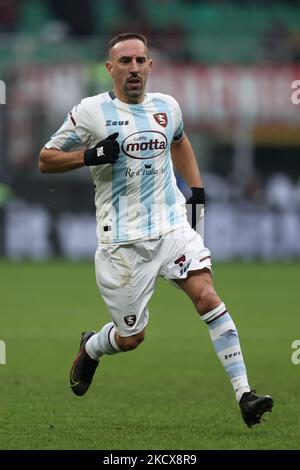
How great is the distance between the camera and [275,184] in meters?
25.1

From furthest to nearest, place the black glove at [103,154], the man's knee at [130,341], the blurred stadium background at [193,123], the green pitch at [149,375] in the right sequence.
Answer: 1. the blurred stadium background at [193,123]
2. the man's knee at [130,341]
3. the black glove at [103,154]
4. the green pitch at [149,375]

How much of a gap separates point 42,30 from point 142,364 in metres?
20.3

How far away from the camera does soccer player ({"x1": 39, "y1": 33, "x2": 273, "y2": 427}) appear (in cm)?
720

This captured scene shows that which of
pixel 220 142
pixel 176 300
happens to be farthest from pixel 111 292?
pixel 220 142

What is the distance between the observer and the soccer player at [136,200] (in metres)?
7.20

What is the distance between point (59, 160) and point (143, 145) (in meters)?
0.54

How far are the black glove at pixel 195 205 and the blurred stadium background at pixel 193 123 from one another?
14.9 m

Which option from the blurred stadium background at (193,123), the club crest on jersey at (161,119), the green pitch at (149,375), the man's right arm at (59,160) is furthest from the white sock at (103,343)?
the blurred stadium background at (193,123)

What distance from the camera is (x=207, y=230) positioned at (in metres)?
23.0

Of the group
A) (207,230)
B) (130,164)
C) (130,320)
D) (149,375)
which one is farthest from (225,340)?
(207,230)

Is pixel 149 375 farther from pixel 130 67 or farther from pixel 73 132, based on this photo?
pixel 130 67

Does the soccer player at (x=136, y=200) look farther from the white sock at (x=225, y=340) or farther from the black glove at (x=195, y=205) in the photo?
the black glove at (x=195, y=205)

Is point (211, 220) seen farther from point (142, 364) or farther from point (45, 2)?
point (142, 364)

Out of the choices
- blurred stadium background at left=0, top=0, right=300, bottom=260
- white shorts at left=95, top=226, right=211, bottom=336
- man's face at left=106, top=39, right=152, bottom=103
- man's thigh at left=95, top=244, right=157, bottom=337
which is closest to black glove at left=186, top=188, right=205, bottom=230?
white shorts at left=95, top=226, right=211, bottom=336
